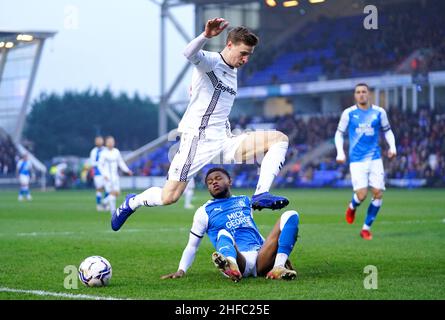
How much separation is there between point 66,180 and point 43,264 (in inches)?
1851

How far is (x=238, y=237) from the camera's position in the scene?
30.2 feet

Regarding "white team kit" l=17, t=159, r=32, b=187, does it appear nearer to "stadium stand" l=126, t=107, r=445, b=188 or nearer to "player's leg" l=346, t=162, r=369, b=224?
"stadium stand" l=126, t=107, r=445, b=188

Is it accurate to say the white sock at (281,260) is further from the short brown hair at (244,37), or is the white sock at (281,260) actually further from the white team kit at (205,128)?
the short brown hair at (244,37)

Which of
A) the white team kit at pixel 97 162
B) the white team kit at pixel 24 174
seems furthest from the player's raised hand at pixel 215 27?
the white team kit at pixel 24 174

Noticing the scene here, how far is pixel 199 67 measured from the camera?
916 centimetres

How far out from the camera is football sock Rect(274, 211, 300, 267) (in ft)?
28.8

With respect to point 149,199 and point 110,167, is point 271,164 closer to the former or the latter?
point 149,199

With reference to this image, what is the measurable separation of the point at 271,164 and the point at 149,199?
1.58 meters

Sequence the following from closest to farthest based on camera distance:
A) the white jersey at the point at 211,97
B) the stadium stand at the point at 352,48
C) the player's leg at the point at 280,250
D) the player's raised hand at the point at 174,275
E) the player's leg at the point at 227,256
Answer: the player's leg at the point at 227,256 → the player's leg at the point at 280,250 → the player's raised hand at the point at 174,275 → the white jersey at the point at 211,97 → the stadium stand at the point at 352,48

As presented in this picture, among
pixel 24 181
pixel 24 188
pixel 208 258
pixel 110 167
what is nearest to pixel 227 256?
pixel 208 258

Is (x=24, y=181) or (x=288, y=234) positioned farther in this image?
(x=24, y=181)

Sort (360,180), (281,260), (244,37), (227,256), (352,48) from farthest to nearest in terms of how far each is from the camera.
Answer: (352,48) → (360,180) → (244,37) → (281,260) → (227,256)

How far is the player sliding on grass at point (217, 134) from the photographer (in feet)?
30.1

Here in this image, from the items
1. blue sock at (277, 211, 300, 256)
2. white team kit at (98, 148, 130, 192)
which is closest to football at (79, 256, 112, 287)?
blue sock at (277, 211, 300, 256)
